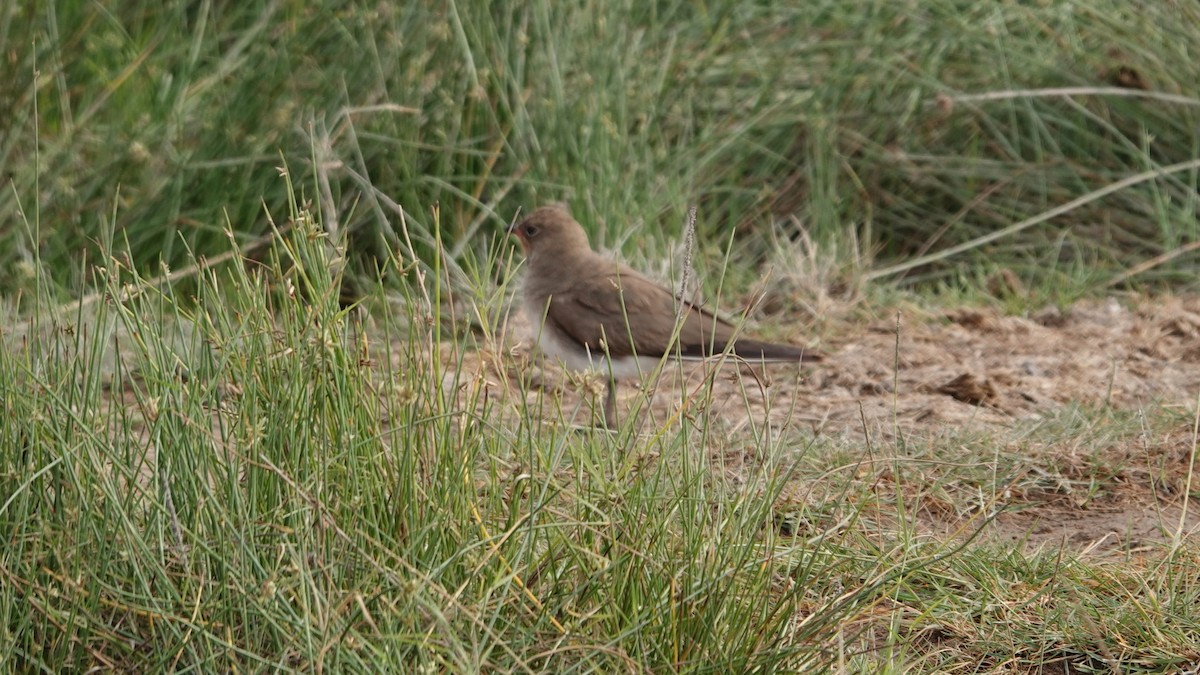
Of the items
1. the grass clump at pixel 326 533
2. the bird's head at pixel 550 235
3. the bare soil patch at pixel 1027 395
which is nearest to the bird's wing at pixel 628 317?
the bare soil patch at pixel 1027 395

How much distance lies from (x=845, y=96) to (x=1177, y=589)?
427 cm

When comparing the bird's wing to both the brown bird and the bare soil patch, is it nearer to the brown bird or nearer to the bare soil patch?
the brown bird

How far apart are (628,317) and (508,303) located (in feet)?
1.42

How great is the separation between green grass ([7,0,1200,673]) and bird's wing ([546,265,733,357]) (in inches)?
12.3

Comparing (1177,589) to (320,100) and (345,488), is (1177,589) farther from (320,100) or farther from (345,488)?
(320,100)

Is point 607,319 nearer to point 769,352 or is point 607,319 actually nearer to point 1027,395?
point 769,352

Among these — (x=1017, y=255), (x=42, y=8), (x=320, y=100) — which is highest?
(x=42, y=8)

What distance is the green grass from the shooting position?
2.69m

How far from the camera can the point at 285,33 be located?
620 centimetres

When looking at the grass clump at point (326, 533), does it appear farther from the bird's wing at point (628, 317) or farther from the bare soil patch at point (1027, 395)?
the bird's wing at point (628, 317)

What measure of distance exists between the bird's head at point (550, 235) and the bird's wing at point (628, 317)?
28 cm

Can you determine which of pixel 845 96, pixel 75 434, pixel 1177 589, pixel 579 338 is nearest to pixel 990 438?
pixel 1177 589

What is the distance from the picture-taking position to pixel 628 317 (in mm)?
4980

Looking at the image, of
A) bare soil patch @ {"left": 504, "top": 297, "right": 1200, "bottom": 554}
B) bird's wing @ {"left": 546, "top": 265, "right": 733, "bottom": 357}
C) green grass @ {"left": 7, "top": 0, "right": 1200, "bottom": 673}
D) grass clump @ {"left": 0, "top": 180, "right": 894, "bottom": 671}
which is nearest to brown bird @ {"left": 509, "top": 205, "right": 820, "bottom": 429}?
bird's wing @ {"left": 546, "top": 265, "right": 733, "bottom": 357}
